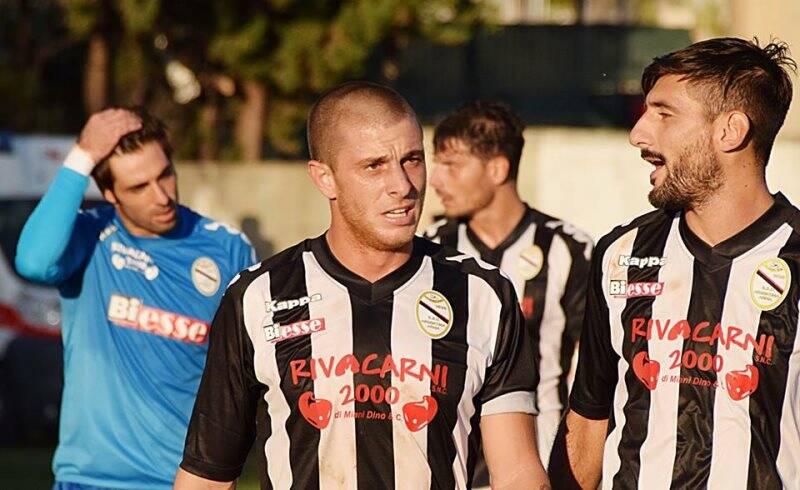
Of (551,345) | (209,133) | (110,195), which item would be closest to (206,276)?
(110,195)

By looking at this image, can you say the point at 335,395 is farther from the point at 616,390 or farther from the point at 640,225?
the point at 640,225

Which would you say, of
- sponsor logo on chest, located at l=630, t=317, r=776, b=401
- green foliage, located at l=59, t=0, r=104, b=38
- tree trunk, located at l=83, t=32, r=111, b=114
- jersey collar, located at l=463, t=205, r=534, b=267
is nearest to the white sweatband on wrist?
jersey collar, located at l=463, t=205, r=534, b=267

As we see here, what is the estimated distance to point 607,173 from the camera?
15945 mm

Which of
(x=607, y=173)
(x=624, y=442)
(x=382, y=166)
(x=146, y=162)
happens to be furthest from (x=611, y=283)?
(x=607, y=173)

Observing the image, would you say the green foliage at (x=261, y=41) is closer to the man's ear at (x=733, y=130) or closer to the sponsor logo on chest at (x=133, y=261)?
the sponsor logo on chest at (x=133, y=261)

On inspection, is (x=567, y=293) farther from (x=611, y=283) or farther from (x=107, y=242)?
(x=611, y=283)

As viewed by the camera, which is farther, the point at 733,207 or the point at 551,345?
the point at 551,345

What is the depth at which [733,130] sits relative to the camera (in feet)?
15.9

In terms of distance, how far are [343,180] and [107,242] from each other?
223 cm

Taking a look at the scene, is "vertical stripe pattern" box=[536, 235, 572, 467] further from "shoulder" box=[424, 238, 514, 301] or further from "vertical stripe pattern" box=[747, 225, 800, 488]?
"vertical stripe pattern" box=[747, 225, 800, 488]

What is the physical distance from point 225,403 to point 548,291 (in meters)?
3.21

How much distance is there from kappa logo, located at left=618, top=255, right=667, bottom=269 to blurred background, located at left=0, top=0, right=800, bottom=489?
8.72 m

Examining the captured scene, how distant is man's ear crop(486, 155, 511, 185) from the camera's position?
7.80 m

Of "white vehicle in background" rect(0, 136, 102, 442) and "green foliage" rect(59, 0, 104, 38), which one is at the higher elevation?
"green foliage" rect(59, 0, 104, 38)
